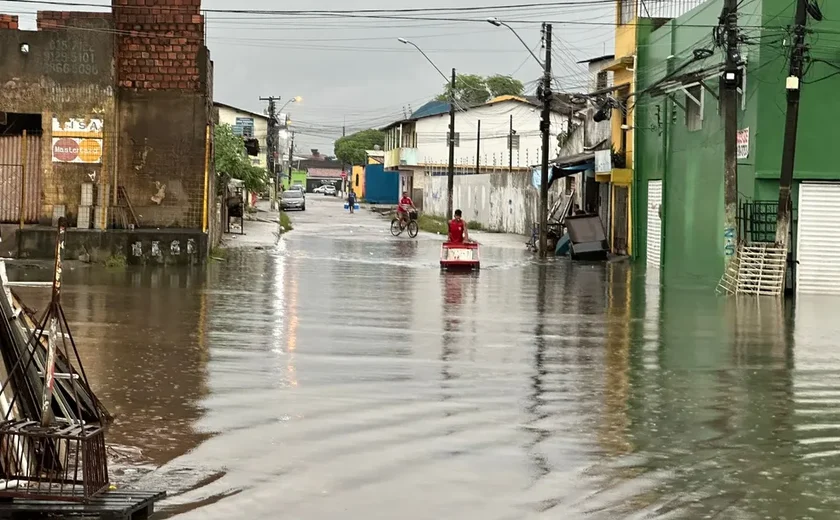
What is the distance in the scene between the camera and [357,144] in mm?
168500

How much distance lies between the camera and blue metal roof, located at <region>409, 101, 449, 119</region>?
3770 inches

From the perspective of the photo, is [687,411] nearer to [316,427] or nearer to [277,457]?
[316,427]

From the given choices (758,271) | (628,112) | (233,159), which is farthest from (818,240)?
(233,159)

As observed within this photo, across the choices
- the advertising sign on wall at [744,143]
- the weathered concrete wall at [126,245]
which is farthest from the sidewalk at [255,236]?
the advertising sign on wall at [744,143]

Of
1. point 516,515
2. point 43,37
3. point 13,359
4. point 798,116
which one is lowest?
point 516,515

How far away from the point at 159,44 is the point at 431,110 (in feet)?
235

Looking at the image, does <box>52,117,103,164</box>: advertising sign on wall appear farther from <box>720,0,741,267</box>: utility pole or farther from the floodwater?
<box>720,0,741,267</box>: utility pole

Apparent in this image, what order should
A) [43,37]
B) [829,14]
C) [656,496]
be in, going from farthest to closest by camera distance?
1. [43,37]
2. [829,14]
3. [656,496]

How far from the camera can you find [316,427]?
9.66m

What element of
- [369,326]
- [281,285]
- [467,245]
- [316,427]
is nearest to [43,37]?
[281,285]

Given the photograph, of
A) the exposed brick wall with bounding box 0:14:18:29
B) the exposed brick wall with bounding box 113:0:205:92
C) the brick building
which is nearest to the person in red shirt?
the brick building

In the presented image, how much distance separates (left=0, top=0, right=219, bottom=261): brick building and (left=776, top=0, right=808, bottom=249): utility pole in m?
12.9

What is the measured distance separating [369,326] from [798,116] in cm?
1227

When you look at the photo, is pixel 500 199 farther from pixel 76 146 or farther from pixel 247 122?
pixel 247 122
